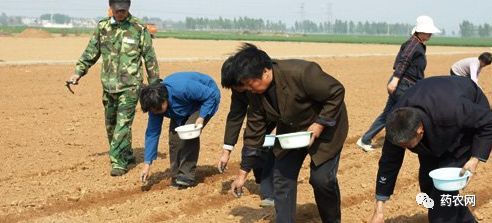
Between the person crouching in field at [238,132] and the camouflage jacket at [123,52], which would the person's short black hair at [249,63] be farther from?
the camouflage jacket at [123,52]

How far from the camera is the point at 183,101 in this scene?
6121 millimetres

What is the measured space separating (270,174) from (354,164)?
6.39 ft

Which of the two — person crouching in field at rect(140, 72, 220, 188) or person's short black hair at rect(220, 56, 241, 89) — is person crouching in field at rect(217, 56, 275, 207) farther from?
person crouching in field at rect(140, 72, 220, 188)

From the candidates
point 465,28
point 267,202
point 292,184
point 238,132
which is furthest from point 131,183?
point 465,28

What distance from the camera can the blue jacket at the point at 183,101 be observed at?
5.93m

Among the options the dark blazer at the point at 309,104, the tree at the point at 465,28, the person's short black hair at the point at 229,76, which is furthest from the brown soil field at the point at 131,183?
the tree at the point at 465,28

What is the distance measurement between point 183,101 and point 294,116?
1935mm

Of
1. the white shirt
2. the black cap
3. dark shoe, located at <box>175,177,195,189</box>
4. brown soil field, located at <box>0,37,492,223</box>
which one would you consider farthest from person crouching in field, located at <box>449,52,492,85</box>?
the black cap

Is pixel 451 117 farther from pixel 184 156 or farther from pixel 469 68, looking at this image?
pixel 469 68

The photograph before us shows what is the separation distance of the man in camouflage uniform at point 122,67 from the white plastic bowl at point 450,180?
3779 mm

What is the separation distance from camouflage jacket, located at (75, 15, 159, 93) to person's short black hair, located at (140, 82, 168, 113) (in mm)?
1213

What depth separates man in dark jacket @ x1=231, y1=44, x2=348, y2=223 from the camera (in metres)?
4.16

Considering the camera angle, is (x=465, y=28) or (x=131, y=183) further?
(x=465, y=28)

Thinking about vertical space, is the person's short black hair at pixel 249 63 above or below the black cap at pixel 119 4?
below
